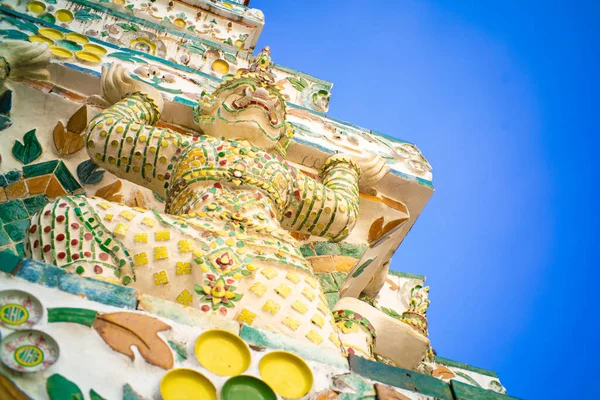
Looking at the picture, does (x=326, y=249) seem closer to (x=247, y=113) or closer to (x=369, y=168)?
(x=369, y=168)

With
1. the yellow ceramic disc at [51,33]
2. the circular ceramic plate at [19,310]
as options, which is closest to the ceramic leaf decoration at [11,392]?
the circular ceramic plate at [19,310]

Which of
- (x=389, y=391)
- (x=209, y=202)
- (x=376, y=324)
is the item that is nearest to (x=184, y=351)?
(x=389, y=391)

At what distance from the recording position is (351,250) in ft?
12.8

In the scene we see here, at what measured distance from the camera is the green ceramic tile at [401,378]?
1.80 meters

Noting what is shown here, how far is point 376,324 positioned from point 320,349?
6.24ft

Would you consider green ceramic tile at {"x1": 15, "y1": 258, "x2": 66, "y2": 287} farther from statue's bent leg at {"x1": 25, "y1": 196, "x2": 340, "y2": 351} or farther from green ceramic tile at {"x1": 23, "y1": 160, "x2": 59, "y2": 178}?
green ceramic tile at {"x1": 23, "y1": 160, "x2": 59, "y2": 178}

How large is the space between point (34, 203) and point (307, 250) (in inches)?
66.6

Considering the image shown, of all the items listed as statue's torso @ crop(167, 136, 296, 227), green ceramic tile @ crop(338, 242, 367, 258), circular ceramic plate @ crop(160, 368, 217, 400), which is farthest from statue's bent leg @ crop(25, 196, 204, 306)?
A: green ceramic tile @ crop(338, 242, 367, 258)

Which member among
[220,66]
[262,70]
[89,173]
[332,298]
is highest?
[262,70]

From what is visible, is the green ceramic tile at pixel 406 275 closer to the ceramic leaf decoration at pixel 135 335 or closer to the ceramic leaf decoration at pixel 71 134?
the ceramic leaf decoration at pixel 71 134

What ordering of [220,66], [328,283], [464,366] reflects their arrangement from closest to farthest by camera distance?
1. [328,283]
2. [220,66]
3. [464,366]

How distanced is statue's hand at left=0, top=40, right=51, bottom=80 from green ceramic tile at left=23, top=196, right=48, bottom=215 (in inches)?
29.1

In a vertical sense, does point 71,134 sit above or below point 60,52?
below

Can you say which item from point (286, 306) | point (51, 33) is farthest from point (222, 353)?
point (51, 33)
